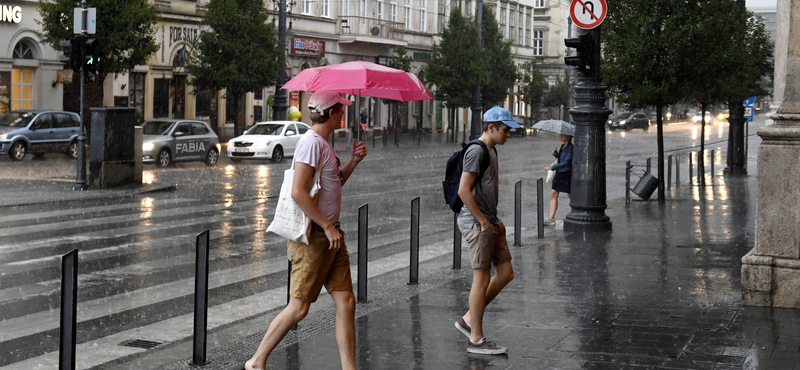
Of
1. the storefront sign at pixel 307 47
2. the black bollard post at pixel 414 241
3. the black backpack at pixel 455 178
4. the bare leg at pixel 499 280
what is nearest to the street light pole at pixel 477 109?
the storefront sign at pixel 307 47

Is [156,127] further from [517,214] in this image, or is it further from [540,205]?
[517,214]

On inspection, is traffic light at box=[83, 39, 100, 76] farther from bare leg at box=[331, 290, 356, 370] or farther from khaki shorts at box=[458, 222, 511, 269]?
bare leg at box=[331, 290, 356, 370]

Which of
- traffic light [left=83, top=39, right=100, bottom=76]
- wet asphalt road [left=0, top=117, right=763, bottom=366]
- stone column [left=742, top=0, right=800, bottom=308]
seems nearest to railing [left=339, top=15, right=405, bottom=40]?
wet asphalt road [left=0, top=117, right=763, bottom=366]

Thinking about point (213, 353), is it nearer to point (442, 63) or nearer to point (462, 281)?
point (462, 281)

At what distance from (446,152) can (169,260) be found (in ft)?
99.4

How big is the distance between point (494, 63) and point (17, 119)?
3159cm

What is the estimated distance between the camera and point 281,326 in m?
5.96

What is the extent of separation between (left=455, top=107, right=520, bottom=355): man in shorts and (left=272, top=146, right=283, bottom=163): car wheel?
79.9 feet

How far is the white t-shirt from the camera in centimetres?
570

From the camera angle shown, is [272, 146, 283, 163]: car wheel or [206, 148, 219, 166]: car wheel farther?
[272, 146, 283, 163]: car wheel

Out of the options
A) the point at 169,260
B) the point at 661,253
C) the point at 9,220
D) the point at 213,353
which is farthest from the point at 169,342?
the point at 9,220

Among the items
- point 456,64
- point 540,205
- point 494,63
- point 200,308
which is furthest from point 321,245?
point 494,63

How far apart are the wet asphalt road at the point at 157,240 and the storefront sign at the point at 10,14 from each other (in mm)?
10082

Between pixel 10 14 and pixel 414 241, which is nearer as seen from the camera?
pixel 414 241
